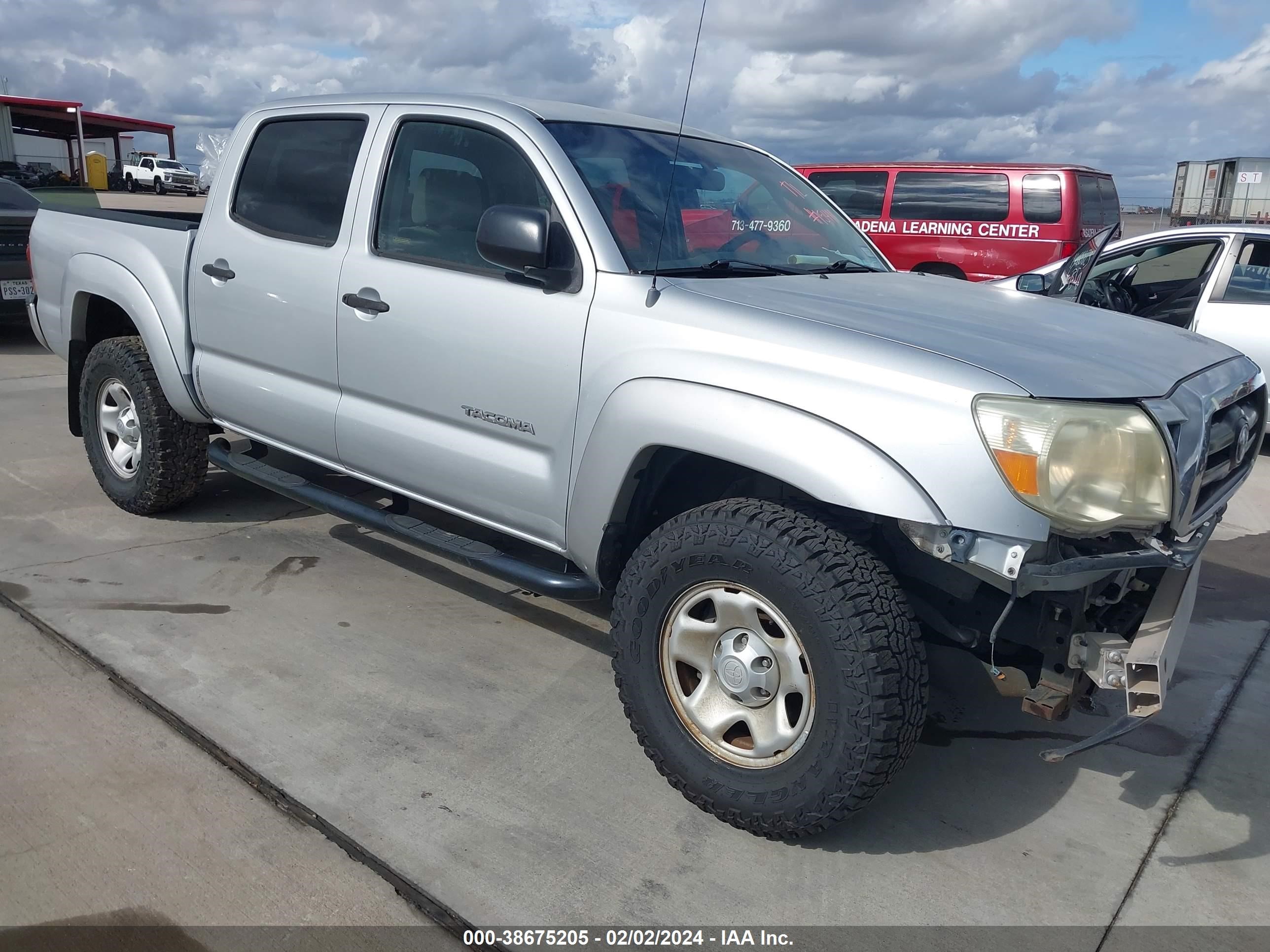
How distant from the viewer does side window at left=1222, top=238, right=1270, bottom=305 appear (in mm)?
7184

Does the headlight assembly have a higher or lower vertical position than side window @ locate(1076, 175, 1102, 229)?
lower

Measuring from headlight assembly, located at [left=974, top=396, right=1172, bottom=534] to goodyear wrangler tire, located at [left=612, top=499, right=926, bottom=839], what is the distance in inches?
16.7

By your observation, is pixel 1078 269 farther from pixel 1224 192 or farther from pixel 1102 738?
pixel 1224 192

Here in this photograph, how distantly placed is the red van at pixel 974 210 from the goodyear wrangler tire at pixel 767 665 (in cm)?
877

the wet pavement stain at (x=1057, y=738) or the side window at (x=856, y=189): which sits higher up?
the side window at (x=856, y=189)

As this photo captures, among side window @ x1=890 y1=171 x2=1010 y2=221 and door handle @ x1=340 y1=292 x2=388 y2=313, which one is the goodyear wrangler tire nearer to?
door handle @ x1=340 y1=292 x2=388 y2=313

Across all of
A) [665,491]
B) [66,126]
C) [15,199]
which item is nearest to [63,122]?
[66,126]

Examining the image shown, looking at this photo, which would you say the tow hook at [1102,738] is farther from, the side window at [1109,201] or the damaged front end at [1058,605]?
the side window at [1109,201]

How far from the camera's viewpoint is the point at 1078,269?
529 centimetres

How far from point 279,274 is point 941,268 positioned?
381 inches

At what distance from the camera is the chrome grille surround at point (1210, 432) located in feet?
8.14

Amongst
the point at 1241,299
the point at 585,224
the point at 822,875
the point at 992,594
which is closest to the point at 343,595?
the point at 585,224

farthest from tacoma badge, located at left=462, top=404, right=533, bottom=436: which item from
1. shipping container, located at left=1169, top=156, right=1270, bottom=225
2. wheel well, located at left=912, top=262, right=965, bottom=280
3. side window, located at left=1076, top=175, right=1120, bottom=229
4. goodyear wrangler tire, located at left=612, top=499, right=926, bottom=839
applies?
shipping container, located at left=1169, top=156, right=1270, bottom=225

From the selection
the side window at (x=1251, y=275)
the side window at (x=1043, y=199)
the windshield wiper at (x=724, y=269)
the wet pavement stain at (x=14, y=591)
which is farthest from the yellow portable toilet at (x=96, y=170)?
the windshield wiper at (x=724, y=269)
